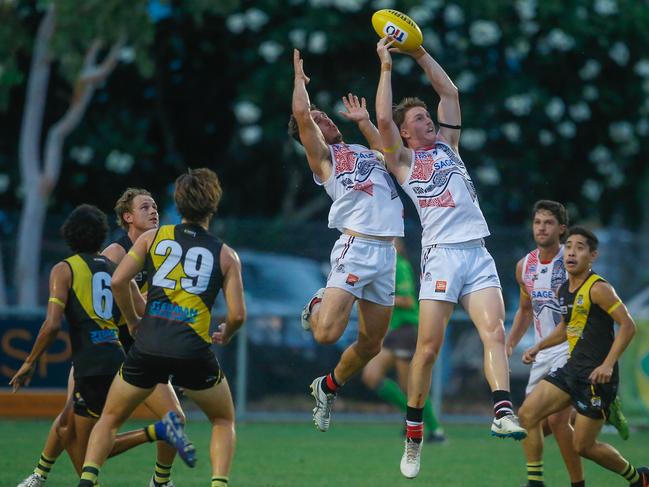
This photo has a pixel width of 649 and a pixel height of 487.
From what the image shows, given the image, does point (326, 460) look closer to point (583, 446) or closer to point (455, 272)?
point (583, 446)

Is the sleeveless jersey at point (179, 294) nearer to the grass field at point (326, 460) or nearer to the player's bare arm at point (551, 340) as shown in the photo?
the grass field at point (326, 460)

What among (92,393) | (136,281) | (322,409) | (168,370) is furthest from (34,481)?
(322,409)

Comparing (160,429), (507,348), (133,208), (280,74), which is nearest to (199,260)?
(160,429)

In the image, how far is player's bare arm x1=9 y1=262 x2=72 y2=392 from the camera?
28.4ft

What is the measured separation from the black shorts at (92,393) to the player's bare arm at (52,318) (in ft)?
1.11

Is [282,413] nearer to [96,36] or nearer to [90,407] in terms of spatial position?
[96,36]

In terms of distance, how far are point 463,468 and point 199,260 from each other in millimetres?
5074

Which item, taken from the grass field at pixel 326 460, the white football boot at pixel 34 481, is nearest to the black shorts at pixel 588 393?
the grass field at pixel 326 460

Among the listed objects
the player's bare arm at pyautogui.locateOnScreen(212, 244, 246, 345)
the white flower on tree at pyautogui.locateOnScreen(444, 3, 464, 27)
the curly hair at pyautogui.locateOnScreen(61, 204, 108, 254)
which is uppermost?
the white flower on tree at pyautogui.locateOnScreen(444, 3, 464, 27)

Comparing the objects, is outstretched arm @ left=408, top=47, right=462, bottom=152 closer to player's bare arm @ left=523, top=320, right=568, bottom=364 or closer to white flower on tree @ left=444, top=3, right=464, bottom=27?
player's bare arm @ left=523, top=320, right=568, bottom=364

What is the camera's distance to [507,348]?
391 inches

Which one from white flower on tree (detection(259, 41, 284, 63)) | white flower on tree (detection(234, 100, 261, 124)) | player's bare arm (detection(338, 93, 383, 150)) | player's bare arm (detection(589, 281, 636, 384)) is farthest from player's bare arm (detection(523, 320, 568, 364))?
white flower on tree (detection(259, 41, 284, 63))

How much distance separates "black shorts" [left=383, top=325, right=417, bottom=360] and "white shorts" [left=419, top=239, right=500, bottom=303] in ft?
17.0

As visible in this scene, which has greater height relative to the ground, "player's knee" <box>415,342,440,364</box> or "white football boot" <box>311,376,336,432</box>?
"player's knee" <box>415,342,440,364</box>
